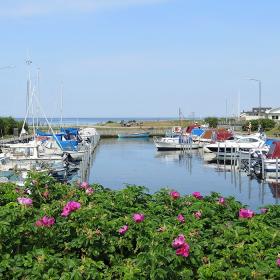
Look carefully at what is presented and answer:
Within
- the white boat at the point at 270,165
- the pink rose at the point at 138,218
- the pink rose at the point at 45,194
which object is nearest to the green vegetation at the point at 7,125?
the white boat at the point at 270,165

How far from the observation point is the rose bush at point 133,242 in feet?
19.9

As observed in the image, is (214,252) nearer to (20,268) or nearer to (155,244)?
(155,244)

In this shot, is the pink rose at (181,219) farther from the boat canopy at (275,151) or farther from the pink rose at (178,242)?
the boat canopy at (275,151)

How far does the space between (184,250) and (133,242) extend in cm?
107

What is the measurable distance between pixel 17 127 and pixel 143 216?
81765mm

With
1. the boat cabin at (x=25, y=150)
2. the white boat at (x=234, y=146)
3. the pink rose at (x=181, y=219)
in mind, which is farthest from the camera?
the white boat at (x=234, y=146)

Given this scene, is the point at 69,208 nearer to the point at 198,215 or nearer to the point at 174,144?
the point at 198,215

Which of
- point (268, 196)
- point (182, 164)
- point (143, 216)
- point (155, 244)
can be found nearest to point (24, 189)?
point (143, 216)

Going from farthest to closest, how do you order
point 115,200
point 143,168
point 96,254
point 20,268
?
point 143,168, point 115,200, point 96,254, point 20,268

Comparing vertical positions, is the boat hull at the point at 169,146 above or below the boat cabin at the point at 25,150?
below

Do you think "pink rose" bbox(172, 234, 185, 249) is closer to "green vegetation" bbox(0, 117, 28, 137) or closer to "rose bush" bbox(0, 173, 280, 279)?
"rose bush" bbox(0, 173, 280, 279)

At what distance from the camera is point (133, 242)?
723 cm

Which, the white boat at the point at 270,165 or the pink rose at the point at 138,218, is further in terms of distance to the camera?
the white boat at the point at 270,165

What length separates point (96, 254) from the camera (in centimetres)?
670
